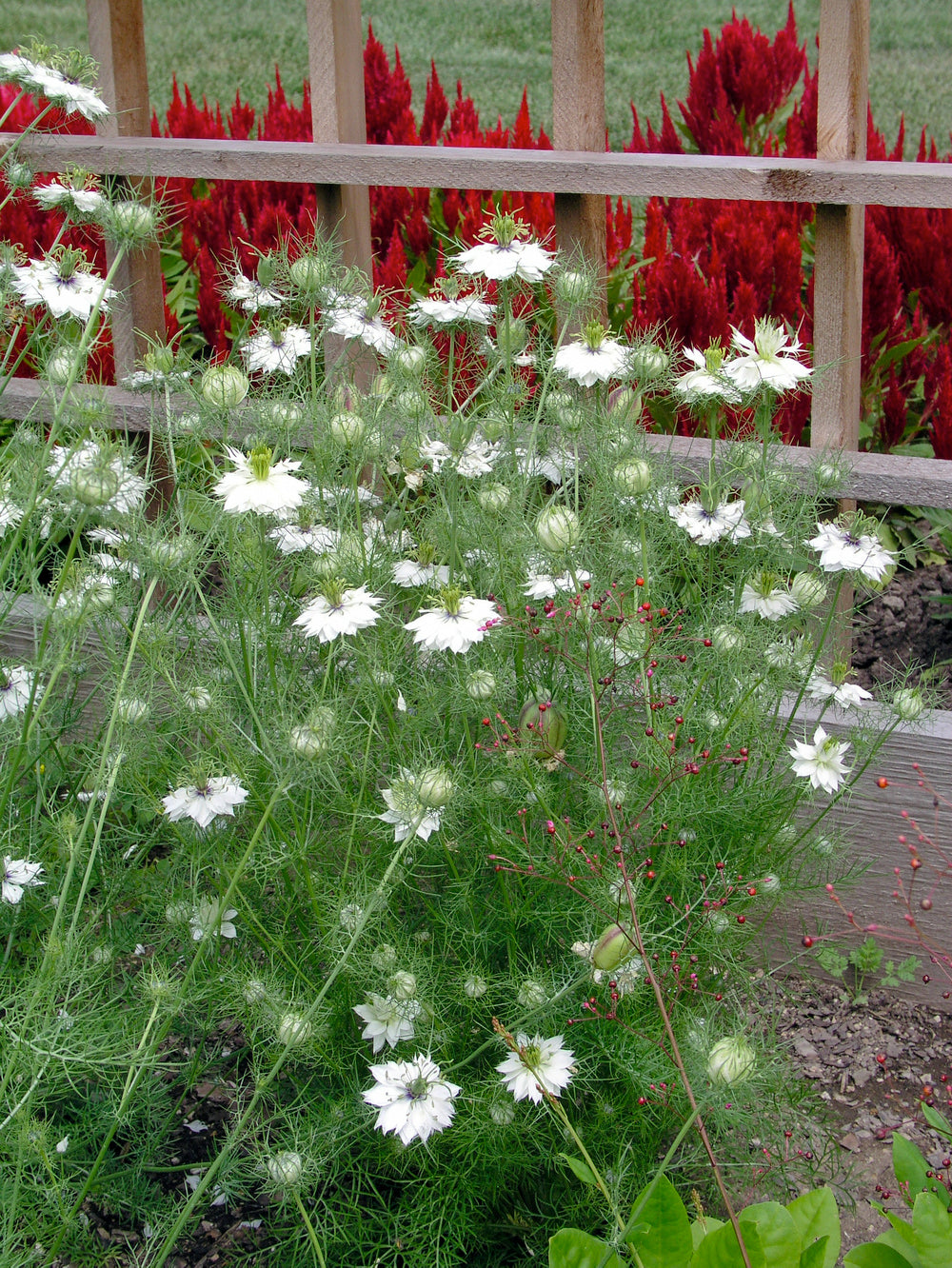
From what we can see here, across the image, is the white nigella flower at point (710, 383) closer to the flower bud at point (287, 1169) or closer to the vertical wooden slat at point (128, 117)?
the flower bud at point (287, 1169)

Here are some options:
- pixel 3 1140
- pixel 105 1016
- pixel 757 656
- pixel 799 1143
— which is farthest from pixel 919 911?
pixel 3 1140

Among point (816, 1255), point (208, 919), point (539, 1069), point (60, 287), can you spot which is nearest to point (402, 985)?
point (539, 1069)

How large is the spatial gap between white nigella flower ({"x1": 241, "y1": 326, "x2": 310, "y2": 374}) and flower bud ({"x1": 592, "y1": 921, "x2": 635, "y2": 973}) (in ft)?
3.02

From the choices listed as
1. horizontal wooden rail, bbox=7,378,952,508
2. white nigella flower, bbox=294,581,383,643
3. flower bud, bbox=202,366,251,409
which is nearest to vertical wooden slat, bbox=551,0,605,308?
horizontal wooden rail, bbox=7,378,952,508

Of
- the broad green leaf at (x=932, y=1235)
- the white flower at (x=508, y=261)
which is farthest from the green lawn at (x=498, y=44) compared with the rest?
the broad green leaf at (x=932, y=1235)

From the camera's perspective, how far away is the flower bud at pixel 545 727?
1.41 m

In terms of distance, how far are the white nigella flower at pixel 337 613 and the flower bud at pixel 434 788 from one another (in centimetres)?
19

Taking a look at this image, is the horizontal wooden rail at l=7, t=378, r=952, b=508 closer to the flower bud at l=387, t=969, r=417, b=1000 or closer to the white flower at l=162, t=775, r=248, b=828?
the white flower at l=162, t=775, r=248, b=828

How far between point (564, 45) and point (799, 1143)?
1.75 meters

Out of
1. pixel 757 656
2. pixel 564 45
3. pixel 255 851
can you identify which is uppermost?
pixel 564 45

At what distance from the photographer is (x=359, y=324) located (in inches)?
70.7

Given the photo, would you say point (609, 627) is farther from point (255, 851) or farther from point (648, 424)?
point (648, 424)

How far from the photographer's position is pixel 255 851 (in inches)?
60.1

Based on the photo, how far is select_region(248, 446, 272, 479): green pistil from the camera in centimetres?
134
